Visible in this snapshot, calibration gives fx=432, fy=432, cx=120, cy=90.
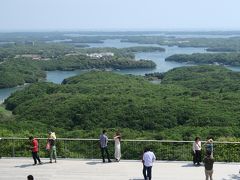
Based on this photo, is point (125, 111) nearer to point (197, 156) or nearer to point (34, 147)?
point (197, 156)

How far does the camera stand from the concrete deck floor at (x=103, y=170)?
16094 mm

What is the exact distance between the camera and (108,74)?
355ft

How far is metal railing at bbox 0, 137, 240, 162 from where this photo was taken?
18.7 meters

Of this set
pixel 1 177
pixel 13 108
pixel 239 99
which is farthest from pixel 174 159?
pixel 13 108

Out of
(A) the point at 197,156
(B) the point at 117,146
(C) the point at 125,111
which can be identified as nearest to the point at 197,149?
(A) the point at 197,156

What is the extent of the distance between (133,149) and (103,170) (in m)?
5.10

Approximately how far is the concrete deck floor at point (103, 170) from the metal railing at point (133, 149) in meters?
1.06

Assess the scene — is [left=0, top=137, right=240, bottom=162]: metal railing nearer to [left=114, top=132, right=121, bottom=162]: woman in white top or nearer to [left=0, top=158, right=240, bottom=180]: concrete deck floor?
[left=0, top=158, right=240, bottom=180]: concrete deck floor

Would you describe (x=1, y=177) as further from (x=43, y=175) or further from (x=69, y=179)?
(x=69, y=179)

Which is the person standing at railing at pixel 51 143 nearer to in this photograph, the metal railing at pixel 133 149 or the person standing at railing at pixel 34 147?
the person standing at railing at pixel 34 147

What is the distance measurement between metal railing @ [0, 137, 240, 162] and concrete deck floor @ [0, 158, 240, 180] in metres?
1.06

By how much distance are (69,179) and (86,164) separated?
6.75 ft

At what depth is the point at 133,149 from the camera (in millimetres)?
21875

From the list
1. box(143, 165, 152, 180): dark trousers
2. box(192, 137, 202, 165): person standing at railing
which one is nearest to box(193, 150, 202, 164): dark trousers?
box(192, 137, 202, 165): person standing at railing
